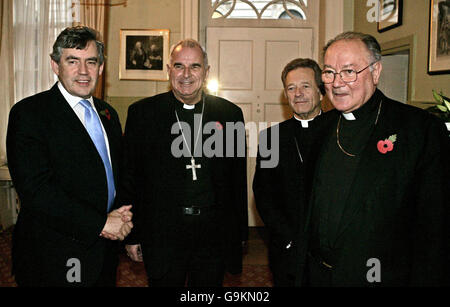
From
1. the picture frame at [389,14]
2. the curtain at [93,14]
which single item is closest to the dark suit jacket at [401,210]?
the picture frame at [389,14]

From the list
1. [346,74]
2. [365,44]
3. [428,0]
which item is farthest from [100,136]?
[428,0]

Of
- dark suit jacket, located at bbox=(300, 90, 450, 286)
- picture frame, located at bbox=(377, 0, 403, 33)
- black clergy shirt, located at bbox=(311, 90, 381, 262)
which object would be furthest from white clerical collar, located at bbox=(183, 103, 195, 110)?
picture frame, located at bbox=(377, 0, 403, 33)

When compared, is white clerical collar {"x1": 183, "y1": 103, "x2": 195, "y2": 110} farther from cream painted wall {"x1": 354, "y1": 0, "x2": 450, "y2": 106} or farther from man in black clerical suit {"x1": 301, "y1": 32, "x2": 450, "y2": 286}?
cream painted wall {"x1": 354, "y1": 0, "x2": 450, "y2": 106}

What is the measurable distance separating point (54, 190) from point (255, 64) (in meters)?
4.32

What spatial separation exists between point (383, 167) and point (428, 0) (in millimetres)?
2436

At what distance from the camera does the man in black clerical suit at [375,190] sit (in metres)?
1.54

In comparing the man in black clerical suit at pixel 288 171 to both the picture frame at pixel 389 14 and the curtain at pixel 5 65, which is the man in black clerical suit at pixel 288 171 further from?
the curtain at pixel 5 65

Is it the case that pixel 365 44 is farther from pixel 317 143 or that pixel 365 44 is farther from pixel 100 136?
pixel 100 136

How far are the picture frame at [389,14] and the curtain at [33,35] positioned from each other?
4033mm

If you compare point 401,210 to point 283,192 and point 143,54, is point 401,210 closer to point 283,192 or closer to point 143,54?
point 283,192

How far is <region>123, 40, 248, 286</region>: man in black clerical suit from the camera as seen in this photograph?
2309 mm

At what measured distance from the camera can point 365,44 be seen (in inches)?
69.1

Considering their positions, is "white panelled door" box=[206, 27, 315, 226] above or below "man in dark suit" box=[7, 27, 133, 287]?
above

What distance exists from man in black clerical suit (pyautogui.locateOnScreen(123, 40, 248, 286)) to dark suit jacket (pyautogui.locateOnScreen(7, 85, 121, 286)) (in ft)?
1.40
